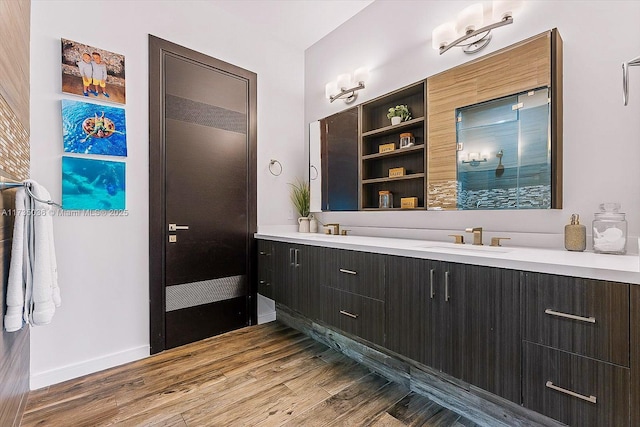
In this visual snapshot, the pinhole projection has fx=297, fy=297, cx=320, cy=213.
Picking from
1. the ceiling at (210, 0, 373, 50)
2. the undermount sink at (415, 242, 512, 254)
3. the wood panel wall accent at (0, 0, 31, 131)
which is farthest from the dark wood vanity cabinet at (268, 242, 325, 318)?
the ceiling at (210, 0, 373, 50)

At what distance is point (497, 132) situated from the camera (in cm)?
183

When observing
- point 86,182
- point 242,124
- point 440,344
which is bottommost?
point 440,344

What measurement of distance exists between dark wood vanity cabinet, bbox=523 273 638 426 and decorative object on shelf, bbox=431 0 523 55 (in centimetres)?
153

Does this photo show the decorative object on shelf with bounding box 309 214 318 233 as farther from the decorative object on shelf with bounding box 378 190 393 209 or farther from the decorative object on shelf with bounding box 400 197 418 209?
the decorative object on shelf with bounding box 400 197 418 209

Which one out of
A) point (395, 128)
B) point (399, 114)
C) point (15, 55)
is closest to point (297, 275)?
point (395, 128)

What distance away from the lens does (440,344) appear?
1.50 m

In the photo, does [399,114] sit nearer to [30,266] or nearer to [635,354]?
[635,354]

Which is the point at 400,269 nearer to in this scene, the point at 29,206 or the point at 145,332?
the point at 29,206

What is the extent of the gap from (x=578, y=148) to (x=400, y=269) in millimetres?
1140

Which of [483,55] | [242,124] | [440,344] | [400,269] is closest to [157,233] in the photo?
[242,124]

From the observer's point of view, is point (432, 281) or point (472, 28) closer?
point (432, 281)

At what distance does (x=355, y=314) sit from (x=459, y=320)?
0.69m

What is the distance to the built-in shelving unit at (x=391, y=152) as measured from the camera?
229 centimetres

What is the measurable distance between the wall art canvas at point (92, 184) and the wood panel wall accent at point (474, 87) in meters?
2.27
